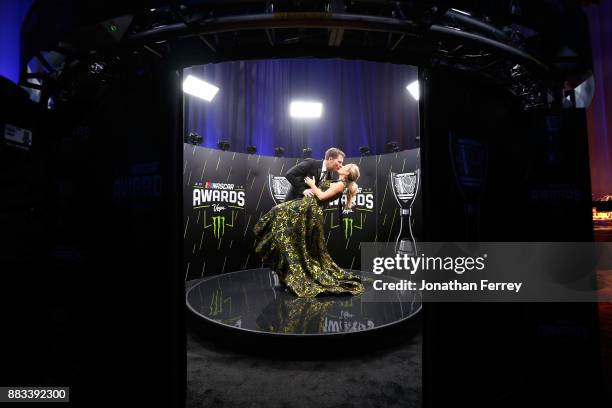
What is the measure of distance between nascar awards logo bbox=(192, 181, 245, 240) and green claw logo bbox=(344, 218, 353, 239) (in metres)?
2.42

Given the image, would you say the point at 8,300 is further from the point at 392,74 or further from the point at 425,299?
the point at 392,74

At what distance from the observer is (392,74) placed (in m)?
7.45

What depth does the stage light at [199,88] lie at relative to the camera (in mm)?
6340

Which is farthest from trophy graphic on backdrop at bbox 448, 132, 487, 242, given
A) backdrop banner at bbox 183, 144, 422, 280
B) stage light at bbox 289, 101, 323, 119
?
stage light at bbox 289, 101, 323, 119

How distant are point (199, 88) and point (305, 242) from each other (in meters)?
4.53

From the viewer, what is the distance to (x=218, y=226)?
21.0ft

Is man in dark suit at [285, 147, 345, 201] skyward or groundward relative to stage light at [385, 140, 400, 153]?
groundward

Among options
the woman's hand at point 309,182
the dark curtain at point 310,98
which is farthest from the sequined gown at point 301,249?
the dark curtain at point 310,98

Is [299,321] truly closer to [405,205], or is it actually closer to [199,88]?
[405,205]

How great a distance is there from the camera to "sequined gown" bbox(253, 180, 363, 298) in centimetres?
421

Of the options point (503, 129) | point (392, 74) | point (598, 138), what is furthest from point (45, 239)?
point (598, 138)

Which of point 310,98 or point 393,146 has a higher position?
point 310,98

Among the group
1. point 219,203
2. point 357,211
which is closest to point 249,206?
point 219,203

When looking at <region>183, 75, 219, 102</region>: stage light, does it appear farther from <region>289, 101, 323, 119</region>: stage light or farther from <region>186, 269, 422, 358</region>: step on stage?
<region>186, 269, 422, 358</region>: step on stage
